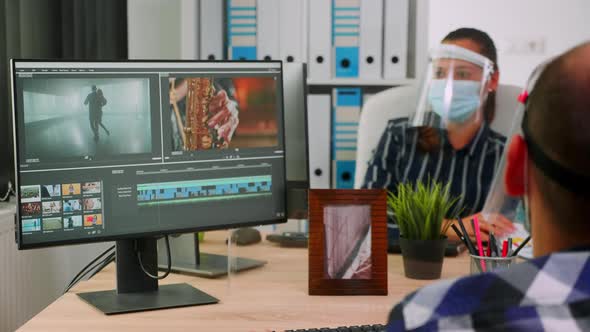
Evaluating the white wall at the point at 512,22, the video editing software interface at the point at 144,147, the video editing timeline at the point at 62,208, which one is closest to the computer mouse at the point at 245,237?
the video editing software interface at the point at 144,147

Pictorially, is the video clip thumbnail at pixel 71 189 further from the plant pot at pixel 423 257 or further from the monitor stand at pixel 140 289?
the plant pot at pixel 423 257

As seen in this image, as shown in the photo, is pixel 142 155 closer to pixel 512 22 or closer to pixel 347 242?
pixel 347 242

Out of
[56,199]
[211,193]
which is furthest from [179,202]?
[56,199]

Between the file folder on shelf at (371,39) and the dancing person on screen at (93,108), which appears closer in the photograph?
A: the dancing person on screen at (93,108)

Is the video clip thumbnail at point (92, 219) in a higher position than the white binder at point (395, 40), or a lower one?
lower

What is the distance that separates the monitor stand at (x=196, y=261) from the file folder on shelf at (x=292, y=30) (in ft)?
3.72

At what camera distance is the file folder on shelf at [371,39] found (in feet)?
8.68

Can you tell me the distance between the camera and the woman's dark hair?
2090 mm

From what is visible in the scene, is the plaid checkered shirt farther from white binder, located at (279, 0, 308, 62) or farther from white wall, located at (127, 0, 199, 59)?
white wall, located at (127, 0, 199, 59)

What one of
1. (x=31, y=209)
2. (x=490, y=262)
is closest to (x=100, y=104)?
(x=31, y=209)

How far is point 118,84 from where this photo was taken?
136cm

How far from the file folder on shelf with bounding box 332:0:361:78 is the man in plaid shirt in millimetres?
1943

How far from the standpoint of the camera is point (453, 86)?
2.09 m

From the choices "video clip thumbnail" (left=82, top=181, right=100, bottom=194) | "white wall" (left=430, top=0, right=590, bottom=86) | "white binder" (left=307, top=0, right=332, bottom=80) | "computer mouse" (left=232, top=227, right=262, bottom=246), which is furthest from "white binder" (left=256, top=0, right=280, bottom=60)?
"white wall" (left=430, top=0, right=590, bottom=86)
